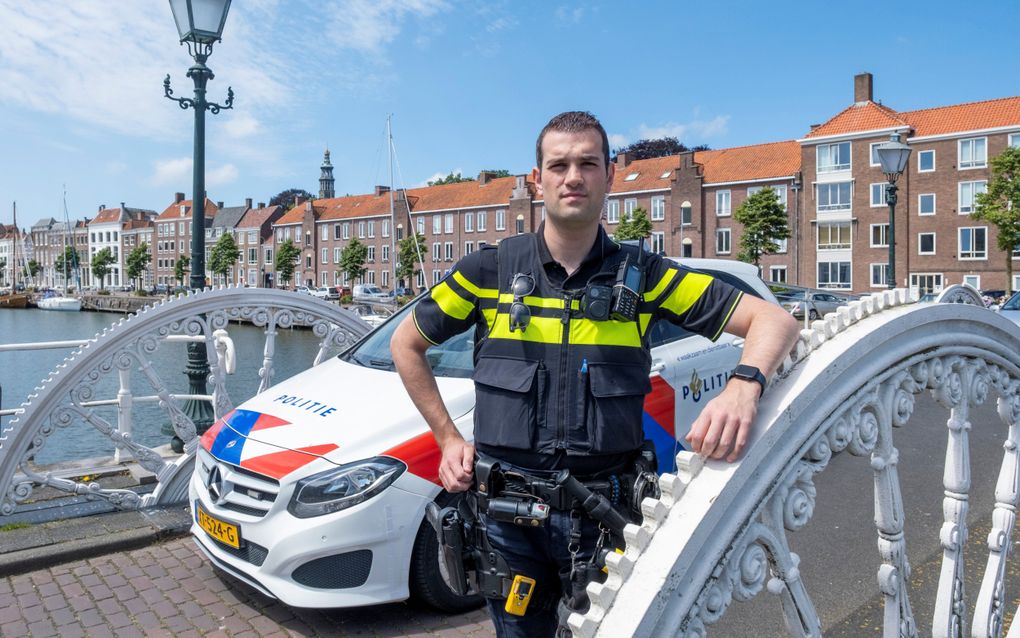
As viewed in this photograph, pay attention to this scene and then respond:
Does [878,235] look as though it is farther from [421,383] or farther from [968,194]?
[421,383]

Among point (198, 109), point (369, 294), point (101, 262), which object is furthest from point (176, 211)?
point (198, 109)

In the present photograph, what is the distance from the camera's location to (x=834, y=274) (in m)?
53.7

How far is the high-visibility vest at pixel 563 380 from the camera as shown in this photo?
215 centimetres

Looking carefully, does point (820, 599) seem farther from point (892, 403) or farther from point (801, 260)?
point (801, 260)

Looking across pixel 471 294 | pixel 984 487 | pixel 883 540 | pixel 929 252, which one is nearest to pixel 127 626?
pixel 471 294

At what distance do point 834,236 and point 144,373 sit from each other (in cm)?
5449

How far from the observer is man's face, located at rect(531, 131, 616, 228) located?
215cm

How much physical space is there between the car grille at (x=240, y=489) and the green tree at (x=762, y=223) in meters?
49.0

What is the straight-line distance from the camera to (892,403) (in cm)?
178

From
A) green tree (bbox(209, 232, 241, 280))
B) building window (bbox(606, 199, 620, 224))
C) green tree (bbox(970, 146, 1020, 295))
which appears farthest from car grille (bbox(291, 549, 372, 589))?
green tree (bbox(209, 232, 241, 280))

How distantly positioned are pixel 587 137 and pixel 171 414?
205 inches

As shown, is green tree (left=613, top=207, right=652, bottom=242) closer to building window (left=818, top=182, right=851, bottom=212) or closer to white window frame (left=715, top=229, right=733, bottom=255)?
white window frame (left=715, top=229, right=733, bottom=255)

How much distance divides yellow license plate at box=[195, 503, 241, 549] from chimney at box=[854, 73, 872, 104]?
58902 mm

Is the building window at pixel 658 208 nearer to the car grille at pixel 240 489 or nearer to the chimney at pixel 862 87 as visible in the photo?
the chimney at pixel 862 87
